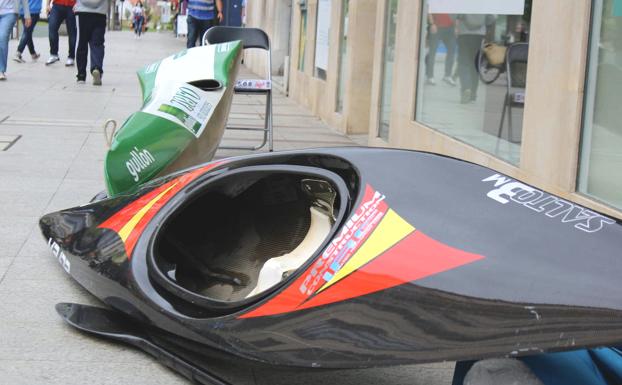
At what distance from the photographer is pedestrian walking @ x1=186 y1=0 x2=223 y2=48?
11805 millimetres

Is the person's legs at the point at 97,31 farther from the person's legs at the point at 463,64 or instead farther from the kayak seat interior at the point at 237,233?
the kayak seat interior at the point at 237,233

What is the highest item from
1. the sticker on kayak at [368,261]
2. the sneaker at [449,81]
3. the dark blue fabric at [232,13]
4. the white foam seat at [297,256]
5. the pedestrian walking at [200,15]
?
the dark blue fabric at [232,13]

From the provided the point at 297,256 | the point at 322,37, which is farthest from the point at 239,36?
the point at 297,256

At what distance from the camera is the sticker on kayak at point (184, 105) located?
5.77 metres

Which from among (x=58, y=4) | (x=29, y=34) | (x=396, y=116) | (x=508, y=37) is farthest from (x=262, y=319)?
(x=29, y=34)

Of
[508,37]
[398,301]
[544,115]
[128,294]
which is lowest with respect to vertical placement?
[128,294]

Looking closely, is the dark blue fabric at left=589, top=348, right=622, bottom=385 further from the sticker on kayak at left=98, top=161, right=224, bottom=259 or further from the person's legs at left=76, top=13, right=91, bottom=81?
the person's legs at left=76, top=13, right=91, bottom=81

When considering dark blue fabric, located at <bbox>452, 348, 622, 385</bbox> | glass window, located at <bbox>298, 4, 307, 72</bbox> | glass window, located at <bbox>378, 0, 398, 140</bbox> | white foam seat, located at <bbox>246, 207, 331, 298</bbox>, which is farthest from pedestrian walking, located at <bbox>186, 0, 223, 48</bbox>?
dark blue fabric, located at <bbox>452, 348, 622, 385</bbox>

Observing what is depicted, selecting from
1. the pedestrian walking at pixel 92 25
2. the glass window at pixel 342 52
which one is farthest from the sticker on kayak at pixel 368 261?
the pedestrian walking at pixel 92 25

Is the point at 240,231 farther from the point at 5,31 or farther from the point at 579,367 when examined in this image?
the point at 5,31

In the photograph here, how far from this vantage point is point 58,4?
1492 cm

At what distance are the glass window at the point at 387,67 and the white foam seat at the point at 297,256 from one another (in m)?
5.21

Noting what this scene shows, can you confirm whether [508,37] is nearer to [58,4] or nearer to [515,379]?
[515,379]

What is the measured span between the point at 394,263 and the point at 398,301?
0.39 ft
